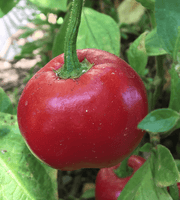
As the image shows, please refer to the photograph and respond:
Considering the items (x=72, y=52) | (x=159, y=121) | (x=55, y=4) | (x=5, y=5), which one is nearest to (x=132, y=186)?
(x=159, y=121)

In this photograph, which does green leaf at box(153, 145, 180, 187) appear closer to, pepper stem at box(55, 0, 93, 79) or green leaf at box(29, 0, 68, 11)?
pepper stem at box(55, 0, 93, 79)

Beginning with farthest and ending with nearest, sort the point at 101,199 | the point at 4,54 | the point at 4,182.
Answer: the point at 4,54 < the point at 101,199 < the point at 4,182

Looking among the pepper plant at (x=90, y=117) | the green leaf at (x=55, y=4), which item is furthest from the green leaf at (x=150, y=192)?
the green leaf at (x=55, y=4)

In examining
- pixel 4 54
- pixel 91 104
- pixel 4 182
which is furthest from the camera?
pixel 4 54

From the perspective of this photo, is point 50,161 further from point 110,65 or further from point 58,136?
point 110,65

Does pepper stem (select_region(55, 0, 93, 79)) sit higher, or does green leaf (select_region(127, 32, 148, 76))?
pepper stem (select_region(55, 0, 93, 79))

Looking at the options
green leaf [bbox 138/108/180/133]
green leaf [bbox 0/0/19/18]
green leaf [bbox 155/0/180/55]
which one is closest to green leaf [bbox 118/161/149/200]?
green leaf [bbox 138/108/180/133]

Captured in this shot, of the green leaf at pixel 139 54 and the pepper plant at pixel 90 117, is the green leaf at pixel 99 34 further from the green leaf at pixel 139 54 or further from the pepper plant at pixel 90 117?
the pepper plant at pixel 90 117

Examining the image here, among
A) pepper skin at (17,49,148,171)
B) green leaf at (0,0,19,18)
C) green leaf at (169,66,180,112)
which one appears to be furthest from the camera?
green leaf at (0,0,19,18)

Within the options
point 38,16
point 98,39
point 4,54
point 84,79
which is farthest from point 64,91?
point 4,54
